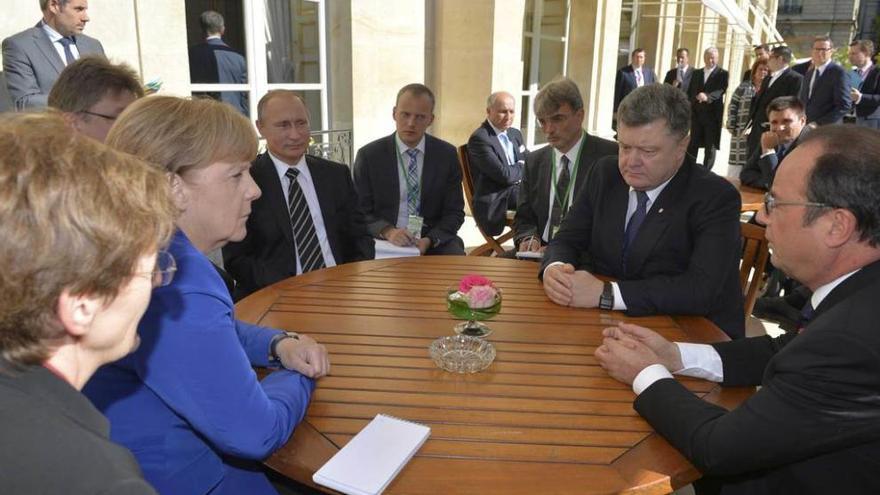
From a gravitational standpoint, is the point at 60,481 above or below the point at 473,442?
above

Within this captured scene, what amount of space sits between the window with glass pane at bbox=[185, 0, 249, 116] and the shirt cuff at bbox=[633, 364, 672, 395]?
13.0 ft

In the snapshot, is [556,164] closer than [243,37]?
Yes

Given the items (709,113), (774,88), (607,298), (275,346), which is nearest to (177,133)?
(275,346)

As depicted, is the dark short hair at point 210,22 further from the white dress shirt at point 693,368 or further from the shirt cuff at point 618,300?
the white dress shirt at point 693,368

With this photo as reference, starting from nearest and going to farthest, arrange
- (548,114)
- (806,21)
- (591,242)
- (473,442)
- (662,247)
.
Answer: (473,442) < (662,247) < (591,242) < (548,114) < (806,21)

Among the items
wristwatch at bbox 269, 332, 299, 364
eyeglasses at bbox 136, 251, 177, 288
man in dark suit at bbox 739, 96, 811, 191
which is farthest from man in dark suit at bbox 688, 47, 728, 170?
eyeglasses at bbox 136, 251, 177, 288

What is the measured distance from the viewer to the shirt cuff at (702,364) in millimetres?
1583

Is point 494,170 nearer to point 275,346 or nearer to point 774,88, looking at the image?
point 275,346

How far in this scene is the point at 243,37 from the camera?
5.16m

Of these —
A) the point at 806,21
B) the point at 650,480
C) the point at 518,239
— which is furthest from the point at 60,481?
the point at 806,21

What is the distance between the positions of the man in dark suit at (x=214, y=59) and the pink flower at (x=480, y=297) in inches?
138

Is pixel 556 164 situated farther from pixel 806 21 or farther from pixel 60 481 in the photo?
pixel 806 21

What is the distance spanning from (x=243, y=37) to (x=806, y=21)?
153ft

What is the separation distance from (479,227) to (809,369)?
11.0ft
